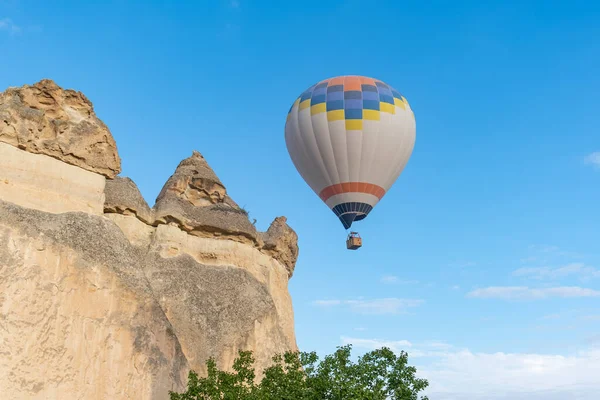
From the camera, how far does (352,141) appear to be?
38000 millimetres

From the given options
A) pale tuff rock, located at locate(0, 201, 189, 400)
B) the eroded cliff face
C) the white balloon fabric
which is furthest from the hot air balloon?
pale tuff rock, located at locate(0, 201, 189, 400)

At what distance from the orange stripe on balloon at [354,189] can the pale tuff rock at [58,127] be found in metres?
13.6

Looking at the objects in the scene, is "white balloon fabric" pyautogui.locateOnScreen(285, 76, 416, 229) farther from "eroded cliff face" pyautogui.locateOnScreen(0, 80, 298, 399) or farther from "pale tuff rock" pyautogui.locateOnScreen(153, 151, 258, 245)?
→ "eroded cliff face" pyautogui.locateOnScreen(0, 80, 298, 399)

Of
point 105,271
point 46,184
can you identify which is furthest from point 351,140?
point 105,271

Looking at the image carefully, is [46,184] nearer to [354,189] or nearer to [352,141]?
[352,141]

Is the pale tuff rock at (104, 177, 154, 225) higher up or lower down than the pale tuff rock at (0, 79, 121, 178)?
lower down

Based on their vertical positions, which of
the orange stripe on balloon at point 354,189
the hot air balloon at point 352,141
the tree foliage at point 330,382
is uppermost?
the hot air balloon at point 352,141

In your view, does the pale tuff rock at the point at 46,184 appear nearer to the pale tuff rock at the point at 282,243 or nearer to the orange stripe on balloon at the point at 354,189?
the pale tuff rock at the point at 282,243

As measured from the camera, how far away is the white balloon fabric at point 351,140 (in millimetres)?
38125

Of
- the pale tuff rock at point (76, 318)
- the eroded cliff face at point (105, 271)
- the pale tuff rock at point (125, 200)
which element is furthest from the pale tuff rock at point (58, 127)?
the pale tuff rock at point (76, 318)

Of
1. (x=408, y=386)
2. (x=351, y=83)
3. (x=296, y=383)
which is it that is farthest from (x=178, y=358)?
(x=351, y=83)

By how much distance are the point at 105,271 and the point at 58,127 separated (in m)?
6.08

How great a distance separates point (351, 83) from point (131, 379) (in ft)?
68.8

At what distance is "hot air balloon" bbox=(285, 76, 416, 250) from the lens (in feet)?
125
